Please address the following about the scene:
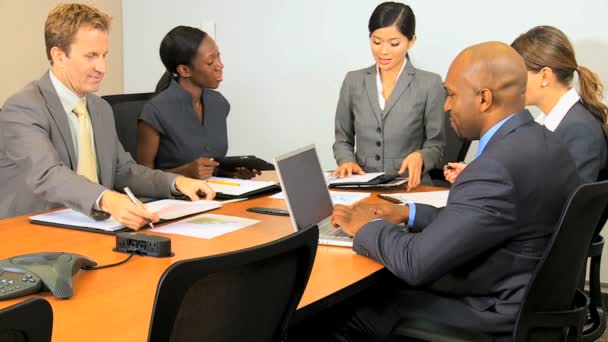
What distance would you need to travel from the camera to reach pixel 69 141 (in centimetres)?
248

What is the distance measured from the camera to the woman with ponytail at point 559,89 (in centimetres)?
260

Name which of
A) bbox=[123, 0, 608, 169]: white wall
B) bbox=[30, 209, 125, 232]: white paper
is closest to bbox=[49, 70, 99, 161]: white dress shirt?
bbox=[30, 209, 125, 232]: white paper

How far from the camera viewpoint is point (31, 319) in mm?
→ 819

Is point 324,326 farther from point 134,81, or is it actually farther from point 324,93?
point 134,81

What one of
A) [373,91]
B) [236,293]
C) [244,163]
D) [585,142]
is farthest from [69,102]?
[585,142]

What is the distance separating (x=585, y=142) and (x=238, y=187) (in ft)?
4.09

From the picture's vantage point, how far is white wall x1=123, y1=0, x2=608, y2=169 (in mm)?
3990

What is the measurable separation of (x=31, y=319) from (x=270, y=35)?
3.90m

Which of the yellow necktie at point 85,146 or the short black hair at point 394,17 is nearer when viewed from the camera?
the yellow necktie at point 85,146

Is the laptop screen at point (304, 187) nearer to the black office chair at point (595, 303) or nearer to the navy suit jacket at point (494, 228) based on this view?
the navy suit jacket at point (494, 228)

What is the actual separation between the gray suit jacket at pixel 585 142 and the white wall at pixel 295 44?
1.34 m

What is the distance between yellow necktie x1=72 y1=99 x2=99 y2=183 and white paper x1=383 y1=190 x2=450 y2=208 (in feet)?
3.56

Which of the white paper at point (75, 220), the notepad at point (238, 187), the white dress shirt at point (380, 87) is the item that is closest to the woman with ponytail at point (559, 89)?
the white dress shirt at point (380, 87)

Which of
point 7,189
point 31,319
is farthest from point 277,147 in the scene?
point 31,319
